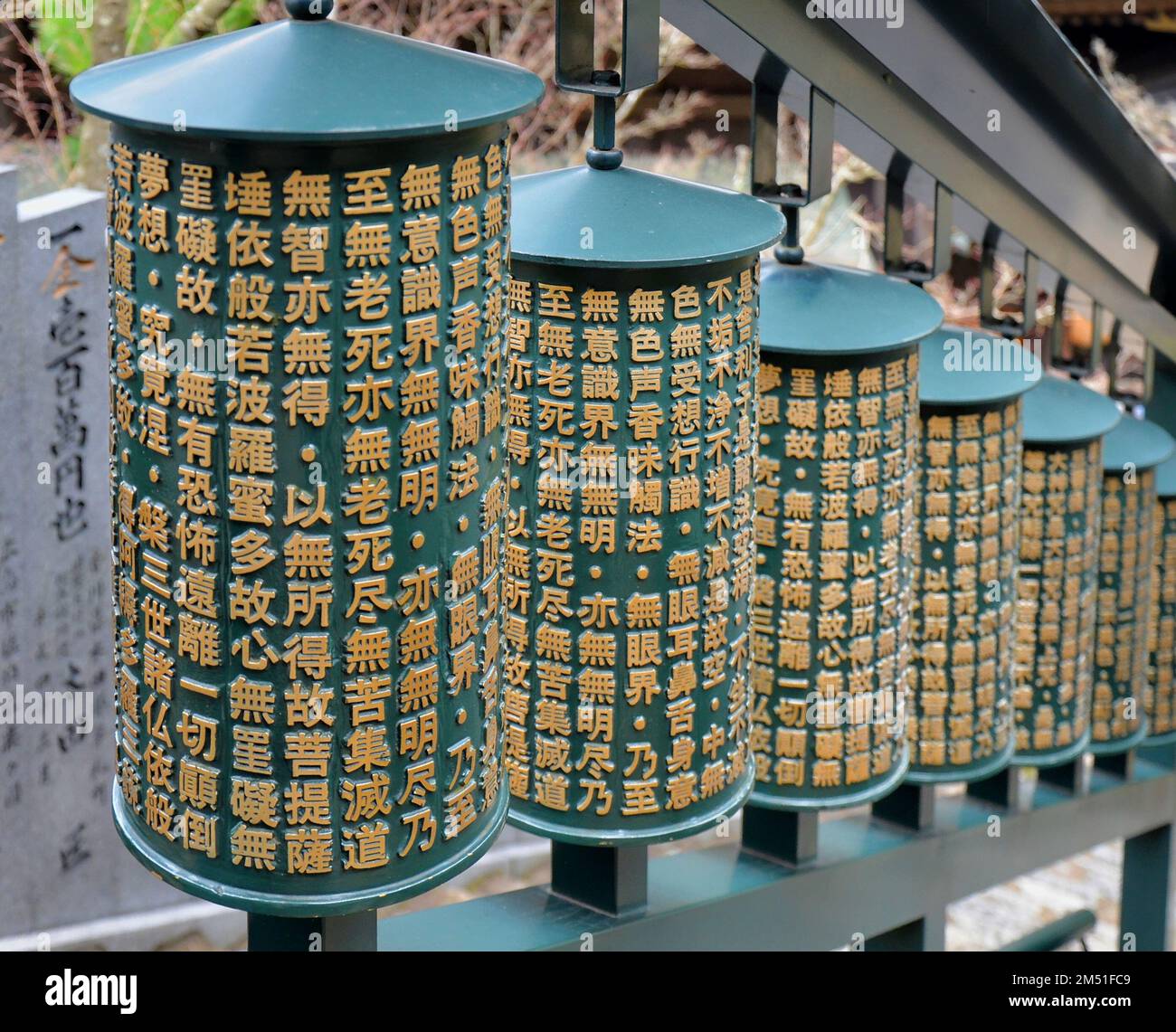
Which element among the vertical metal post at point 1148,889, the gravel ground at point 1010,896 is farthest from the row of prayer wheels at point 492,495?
the gravel ground at point 1010,896

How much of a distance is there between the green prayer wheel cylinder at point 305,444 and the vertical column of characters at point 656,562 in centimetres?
44

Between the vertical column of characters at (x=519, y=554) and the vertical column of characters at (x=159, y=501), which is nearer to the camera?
the vertical column of characters at (x=159, y=501)

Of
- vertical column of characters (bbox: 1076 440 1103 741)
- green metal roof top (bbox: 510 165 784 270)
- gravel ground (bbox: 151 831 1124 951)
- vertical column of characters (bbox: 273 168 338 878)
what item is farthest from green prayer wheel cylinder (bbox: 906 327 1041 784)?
gravel ground (bbox: 151 831 1124 951)

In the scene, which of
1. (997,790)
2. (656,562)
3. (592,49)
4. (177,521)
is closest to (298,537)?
(177,521)

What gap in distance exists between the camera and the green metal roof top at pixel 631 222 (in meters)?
2.90

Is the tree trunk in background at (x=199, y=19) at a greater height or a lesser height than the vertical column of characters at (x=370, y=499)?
greater

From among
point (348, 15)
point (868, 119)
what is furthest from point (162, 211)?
point (348, 15)

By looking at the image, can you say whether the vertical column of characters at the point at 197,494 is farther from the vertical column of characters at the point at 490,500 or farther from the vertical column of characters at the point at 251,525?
the vertical column of characters at the point at 490,500

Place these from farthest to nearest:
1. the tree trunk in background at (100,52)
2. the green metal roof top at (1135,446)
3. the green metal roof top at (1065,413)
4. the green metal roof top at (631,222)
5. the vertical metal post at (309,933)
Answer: the tree trunk in background at (100,52) < the green metal roof top at (1135,446) < the green metal roof top at (1065,413) < the green metal roof top at (631,222) < the vertical metal post at (309,933)

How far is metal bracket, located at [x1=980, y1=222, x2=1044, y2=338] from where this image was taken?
4203 millimetres

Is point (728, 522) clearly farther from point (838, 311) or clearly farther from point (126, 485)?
point (126, 485)

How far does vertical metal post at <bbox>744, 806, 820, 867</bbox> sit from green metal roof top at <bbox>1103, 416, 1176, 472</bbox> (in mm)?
1398

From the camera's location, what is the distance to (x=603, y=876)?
3510mm

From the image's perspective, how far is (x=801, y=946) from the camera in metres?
3.94
